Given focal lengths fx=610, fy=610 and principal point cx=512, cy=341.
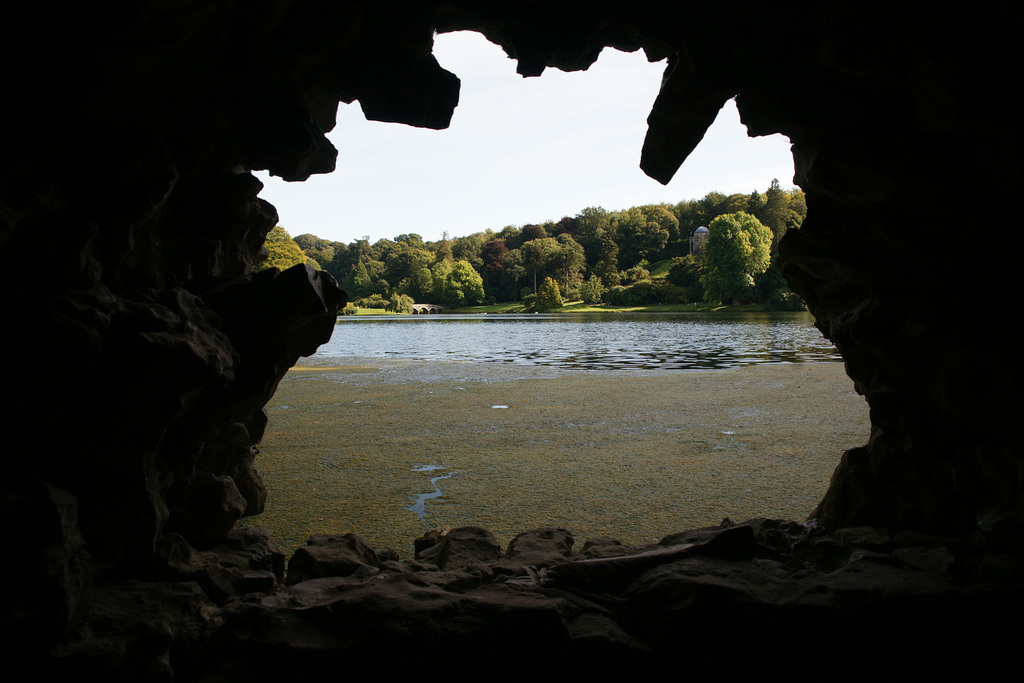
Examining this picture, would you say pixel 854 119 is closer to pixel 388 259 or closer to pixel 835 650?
pixel 835 650

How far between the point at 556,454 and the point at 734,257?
4819 cm

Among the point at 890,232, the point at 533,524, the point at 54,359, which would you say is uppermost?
the point at 890,232

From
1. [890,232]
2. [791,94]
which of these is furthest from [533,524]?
[791,94]

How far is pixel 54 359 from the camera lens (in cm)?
191

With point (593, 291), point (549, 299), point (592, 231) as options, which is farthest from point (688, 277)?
point (592, 231)

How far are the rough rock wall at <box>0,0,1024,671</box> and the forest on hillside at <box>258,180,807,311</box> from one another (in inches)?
1888

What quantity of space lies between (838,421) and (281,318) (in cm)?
602

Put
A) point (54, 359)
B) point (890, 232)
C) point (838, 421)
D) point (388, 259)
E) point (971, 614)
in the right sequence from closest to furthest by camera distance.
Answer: point (54, 359) → point (971, 614) → point (890, 232) → point (838, 421) → point (388, 259)

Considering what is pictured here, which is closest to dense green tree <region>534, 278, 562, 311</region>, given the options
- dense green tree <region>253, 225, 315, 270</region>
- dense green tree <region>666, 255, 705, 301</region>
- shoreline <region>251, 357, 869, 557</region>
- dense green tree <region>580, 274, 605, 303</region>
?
dense green tree <region>580, 274, 605, 303</region>

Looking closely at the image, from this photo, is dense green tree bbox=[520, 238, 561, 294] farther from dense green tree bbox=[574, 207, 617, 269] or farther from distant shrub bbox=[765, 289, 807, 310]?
distant shrub bbox=[765, 289, 807, 310]

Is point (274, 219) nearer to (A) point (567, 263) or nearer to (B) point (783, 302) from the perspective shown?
(B) point (783, 302)

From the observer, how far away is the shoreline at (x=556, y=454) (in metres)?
3.90

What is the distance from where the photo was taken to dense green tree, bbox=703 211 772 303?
49031 mm

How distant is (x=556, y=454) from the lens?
5.42m
